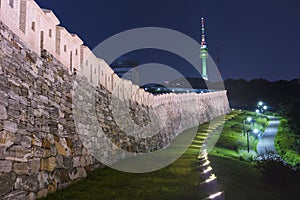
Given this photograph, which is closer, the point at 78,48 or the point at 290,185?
the point at 78,48

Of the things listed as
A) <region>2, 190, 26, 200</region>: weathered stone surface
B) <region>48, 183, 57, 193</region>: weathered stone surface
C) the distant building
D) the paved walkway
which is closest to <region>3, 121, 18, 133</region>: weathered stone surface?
<region>2, 190, 26, 200</region>: weathered stone surface

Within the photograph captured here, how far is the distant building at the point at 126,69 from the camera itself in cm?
4907

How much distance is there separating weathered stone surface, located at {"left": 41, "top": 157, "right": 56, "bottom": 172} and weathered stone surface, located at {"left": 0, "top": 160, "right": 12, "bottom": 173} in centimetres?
100

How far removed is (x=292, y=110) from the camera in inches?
1658

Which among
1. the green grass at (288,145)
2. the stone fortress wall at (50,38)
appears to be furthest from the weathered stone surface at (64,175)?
the green grass at (288,145)

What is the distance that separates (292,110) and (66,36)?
40.8 meters

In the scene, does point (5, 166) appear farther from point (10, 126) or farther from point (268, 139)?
point (268, 139)

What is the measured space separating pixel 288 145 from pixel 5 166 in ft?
102

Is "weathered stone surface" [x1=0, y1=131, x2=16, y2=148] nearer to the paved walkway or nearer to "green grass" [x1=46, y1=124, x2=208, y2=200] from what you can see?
"green grass" [x1=46, y1=124, x2=208, y2=200]

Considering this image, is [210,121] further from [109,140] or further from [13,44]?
[13,44]

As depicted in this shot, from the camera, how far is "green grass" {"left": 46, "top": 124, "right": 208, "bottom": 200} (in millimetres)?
5980

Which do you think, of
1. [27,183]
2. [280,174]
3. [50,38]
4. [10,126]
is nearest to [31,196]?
[27,183]

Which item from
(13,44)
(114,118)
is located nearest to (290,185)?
(114,118)

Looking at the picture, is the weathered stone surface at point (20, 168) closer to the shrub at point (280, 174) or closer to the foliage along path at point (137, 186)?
the foliage along path at point (137, 186)
